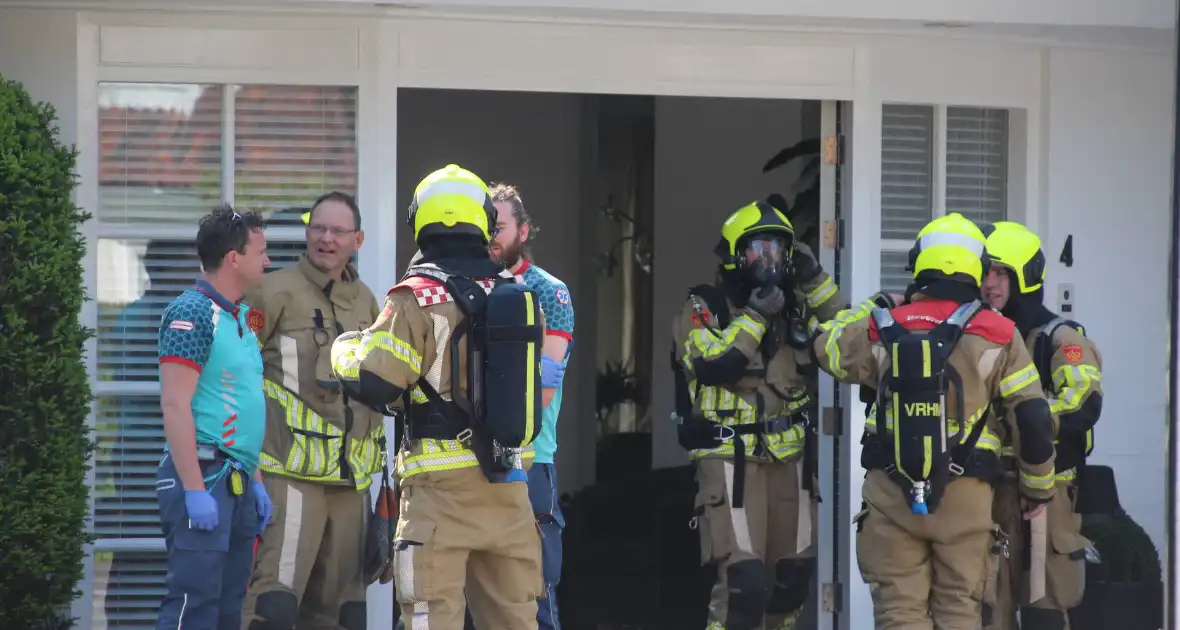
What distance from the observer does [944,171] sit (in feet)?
22.4

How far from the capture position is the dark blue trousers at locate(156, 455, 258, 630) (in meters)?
4.71

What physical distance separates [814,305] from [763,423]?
53 centimetres

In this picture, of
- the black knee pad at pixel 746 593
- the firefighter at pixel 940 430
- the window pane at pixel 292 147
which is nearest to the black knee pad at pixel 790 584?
the black knee pad at pixel 746 593

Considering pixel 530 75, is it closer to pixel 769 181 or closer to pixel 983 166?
pixel 983 166

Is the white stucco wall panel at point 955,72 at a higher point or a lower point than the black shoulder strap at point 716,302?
higher

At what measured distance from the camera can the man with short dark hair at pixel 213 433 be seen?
4676mm

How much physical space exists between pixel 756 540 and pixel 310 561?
1.77 meters

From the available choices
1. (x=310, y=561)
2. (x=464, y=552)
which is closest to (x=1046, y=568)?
(x=464, y=552)

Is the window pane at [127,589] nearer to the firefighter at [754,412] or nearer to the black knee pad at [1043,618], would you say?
the firefighter at [754,412]

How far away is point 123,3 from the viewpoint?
20.0 feet

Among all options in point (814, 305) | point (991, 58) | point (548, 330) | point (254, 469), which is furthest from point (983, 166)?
point (254, 469)

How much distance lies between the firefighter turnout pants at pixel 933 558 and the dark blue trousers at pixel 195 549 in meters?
2.14

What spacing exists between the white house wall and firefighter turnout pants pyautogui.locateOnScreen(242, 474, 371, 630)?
1.09 metres

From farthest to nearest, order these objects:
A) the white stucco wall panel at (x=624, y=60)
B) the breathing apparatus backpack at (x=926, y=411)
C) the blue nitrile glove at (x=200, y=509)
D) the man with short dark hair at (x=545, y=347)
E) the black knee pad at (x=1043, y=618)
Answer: the white stucco wall panel at (x=624, y=60) → the black knee pad at (x=1043, y=618) → the breathing apparatus backpack at (x=926, y=411) → the man with short dark hair at (x=545, y=347) → the blue nitrile glove at (x=200, y=509)
